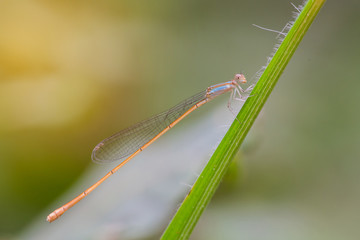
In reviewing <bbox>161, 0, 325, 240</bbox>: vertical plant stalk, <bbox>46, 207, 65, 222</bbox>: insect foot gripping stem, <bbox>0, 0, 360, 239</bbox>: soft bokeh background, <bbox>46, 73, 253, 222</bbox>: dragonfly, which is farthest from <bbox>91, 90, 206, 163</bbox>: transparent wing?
<bbox>161, 0, 325, 240</bbox>: vertical plant stalk

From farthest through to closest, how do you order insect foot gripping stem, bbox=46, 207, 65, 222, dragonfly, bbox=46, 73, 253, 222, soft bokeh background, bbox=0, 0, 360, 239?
1. dragonfly, bbox=46, 73, 253, 222
2. soft bokeh background, bbox=0, 0, 360, 239
3. insect foot gripping stem, bbox=46, 207, 65, 222

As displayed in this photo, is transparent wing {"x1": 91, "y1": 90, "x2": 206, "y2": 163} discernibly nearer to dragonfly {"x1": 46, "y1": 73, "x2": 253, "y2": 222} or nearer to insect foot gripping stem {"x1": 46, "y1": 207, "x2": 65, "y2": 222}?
dragonfly {"x1": 46, "y1": 73, "x2": 253, "y2": 222}

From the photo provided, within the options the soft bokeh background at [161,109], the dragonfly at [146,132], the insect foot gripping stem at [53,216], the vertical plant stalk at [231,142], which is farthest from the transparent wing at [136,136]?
the vertical plant stalk at [231,142]

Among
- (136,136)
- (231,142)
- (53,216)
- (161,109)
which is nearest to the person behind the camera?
(231,142)

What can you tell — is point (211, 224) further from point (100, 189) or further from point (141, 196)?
point (100, 189)

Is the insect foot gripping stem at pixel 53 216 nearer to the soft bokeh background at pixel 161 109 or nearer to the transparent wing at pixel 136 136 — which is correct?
the soft bokeh background at pixel 161 109

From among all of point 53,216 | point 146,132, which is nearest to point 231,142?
point 53,216

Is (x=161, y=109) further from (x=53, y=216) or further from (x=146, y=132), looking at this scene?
(x=53, y=216)
